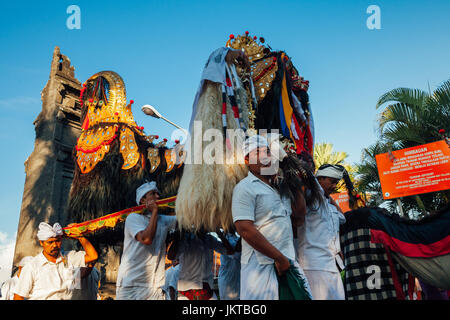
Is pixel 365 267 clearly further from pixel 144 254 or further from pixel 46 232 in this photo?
pixel 46 232

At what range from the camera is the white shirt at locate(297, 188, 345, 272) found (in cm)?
280

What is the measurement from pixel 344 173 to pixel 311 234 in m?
0.83

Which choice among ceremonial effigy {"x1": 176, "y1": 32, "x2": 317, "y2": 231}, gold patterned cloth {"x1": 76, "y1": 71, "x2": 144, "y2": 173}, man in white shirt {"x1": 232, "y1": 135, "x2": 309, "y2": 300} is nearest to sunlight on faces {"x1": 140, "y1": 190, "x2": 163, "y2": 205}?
ceremonial effigy {"x1": 176, "y1": 32, "x2": 317, "y2": 231}

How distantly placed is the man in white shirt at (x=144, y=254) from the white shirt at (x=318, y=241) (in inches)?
54.6

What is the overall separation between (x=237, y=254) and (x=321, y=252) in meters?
1.82

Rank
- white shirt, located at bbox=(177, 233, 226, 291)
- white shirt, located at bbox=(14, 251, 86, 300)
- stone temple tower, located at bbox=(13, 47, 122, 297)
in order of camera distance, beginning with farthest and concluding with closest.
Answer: stone temple tower, located at bbox=(13, 47, 122, 297), white shirt, located at bbox=(177, 233, 226, 291), white shirt, located at bbox=(14, 251, 86, 300)

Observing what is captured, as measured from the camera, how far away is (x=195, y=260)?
4191 mm

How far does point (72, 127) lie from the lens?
8234 mm

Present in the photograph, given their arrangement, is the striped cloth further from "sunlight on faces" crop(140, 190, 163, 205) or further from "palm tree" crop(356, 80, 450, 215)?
"palm tree" crop(356, 80, 450, 215)

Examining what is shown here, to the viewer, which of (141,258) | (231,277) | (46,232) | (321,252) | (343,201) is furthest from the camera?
(343,201)

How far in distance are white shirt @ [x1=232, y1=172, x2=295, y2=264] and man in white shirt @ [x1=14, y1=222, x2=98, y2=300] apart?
250 centimetres

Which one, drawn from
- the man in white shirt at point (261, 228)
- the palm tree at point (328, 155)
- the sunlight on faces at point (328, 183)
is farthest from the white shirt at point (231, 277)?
the palm tree at point (328, 155)

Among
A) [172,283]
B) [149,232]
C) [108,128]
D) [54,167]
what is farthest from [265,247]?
[54,167]

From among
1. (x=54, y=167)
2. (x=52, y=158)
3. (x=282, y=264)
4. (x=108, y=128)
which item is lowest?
(x=282, y=264)
